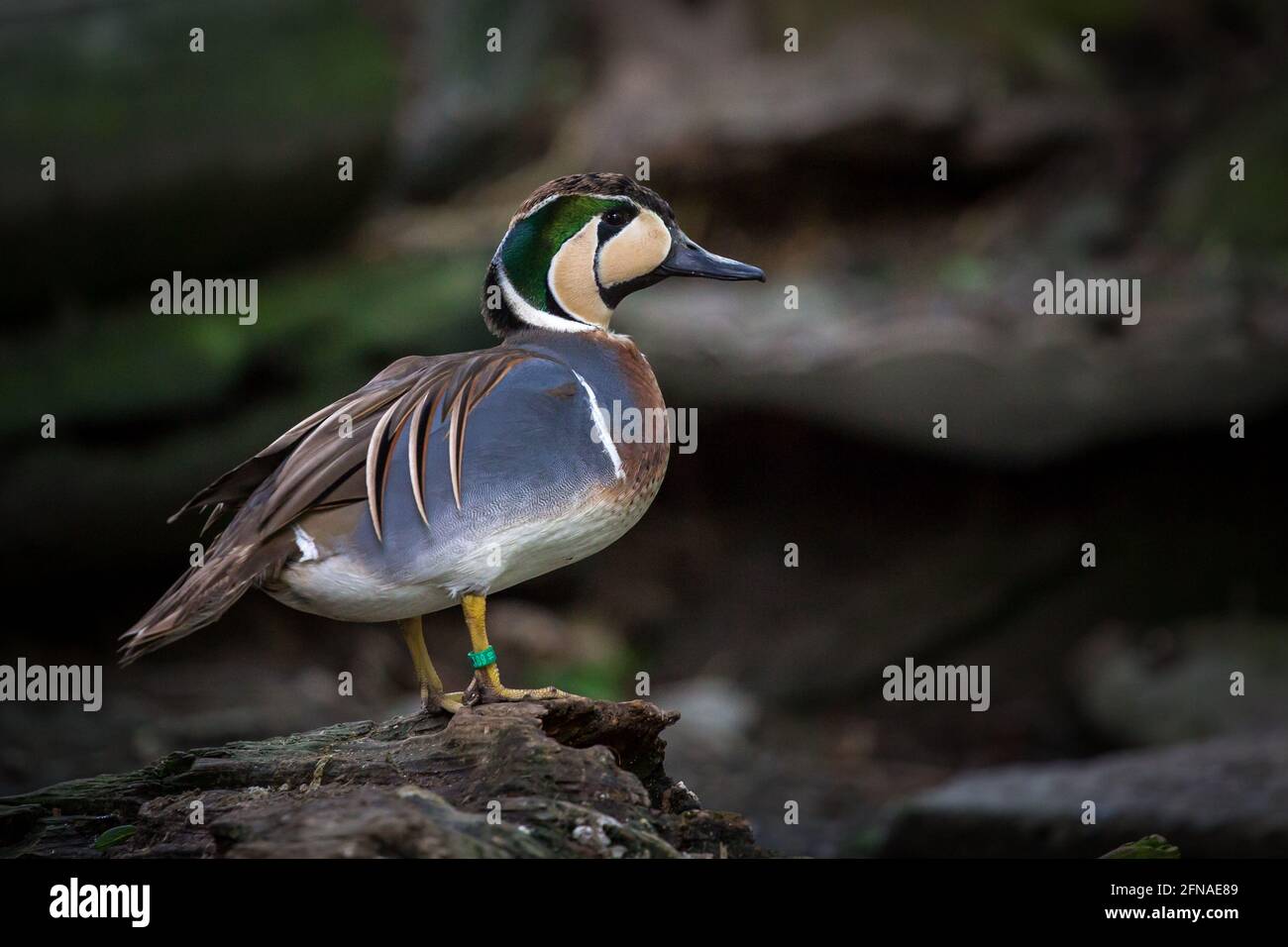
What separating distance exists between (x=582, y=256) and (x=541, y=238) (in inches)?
4.9

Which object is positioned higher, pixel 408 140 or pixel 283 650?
pixel 408 140

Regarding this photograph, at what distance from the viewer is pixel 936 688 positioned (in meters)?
8.88

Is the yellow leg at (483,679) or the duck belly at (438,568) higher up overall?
the duck belly at (438,568)

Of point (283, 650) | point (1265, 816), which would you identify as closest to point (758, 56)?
point (283, 650)

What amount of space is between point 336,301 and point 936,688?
4.18 meters

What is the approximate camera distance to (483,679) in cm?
391

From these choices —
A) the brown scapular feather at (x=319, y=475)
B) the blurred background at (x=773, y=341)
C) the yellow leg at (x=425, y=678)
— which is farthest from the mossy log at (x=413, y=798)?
the blurred background at (x=773, y=341)

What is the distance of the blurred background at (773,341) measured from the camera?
8438 mm

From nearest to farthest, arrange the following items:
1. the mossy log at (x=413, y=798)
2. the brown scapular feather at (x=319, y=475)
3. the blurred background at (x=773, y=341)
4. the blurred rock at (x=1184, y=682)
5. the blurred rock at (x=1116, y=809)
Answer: the mossy log at (x=413, y=798), the brown scapular feather at (x=319, y=475), the blurred rock at (x=1116, y=809), the blurred rock at (x=1184, y=682), the blurred background at (x=773, y=341)

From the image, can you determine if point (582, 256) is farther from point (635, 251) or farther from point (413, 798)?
point (413, 798)

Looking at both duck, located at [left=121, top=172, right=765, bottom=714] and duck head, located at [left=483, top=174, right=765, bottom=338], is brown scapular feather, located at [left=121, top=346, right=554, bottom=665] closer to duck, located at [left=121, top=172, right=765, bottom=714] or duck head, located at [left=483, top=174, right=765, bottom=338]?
duck, located at [left=121, top=172, right=765, bottom=714]

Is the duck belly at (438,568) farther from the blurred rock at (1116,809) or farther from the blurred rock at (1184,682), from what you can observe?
the blurred rock at (1184,682)

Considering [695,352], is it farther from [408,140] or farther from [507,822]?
[507,822]

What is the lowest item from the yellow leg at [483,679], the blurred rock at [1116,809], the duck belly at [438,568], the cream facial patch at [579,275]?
the blurred rock at [1116,809]
